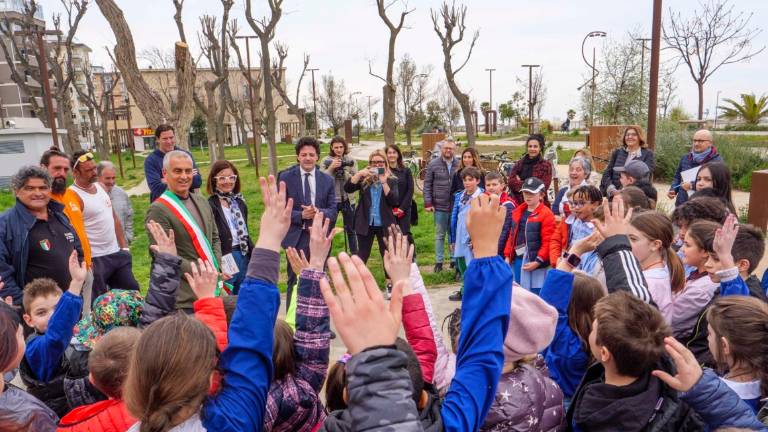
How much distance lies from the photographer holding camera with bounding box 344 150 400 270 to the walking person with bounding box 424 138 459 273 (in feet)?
2.87

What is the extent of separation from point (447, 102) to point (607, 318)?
50.0 metres

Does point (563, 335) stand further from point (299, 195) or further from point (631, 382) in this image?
point (299, 195)

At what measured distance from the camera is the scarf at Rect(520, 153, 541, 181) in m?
6.62

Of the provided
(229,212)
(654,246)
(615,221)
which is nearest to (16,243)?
(229,212)

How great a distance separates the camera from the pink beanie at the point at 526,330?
5.62 feet

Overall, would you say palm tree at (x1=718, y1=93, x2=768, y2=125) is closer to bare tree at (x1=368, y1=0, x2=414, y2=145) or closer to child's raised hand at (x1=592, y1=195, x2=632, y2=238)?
bare tree at (x1=368, y1=0, x2=414, y2=145)

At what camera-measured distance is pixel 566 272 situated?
7.02ft

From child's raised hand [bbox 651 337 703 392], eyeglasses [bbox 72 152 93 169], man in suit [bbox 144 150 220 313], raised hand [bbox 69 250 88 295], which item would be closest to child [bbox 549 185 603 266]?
child's raised hand [bbox 651 337 703 392]

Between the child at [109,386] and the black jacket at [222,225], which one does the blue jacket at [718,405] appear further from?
the black jacket at [222,225]

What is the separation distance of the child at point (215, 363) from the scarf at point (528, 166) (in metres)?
5.50

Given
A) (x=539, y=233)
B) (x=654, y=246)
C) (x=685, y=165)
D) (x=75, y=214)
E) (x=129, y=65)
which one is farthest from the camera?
(x=129, y=65)

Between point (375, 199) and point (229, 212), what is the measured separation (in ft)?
6.18

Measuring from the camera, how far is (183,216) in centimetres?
350

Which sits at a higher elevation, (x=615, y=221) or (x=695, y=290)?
(x=615, y=221)
